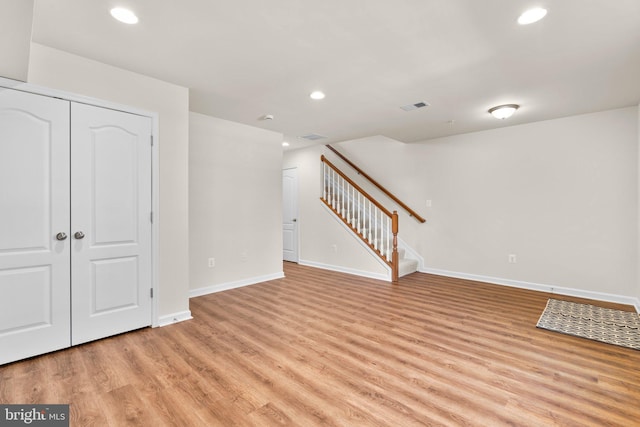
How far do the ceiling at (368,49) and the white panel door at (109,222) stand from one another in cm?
62

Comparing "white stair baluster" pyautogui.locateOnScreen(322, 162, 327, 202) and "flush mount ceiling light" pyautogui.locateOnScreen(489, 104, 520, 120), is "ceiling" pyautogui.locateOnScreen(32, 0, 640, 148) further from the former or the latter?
"white stair baluster" pyautogui.locateOnScreen(322, 162, 327, 202)

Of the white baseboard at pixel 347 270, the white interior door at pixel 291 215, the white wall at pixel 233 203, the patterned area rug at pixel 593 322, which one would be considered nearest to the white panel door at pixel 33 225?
the white wall at pixel 233 203

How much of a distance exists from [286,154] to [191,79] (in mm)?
4034

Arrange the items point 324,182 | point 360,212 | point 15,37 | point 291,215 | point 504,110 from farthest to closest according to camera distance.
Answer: point 291,215 < point 324,182 < point 360,212 < point 504,110 < point 15,37

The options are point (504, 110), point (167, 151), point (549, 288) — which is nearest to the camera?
point (167, 151)

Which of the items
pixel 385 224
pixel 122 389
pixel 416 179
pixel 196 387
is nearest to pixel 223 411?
pixel 196 387

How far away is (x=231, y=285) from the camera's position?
14.9 ft

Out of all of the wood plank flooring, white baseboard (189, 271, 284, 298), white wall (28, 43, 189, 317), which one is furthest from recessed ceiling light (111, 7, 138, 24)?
white baseboard (189, 271, 284, 298)

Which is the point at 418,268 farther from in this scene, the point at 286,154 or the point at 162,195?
the point at 162,195

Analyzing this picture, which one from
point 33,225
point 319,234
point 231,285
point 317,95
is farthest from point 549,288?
point 33,225

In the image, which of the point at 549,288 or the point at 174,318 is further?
the point at 549,288

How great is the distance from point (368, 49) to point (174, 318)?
3173 mm

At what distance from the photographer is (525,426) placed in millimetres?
1693

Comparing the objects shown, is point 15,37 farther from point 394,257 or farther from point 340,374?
point 394,257
